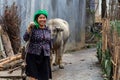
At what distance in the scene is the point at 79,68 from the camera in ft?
38.2

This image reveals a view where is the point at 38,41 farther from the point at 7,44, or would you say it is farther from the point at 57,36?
the point at 7,44

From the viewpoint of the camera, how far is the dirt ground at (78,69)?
10.2 meters

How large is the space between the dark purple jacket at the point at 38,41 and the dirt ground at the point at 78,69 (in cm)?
254

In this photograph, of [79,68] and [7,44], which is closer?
[7,44]

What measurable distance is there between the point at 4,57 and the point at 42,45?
3897mm

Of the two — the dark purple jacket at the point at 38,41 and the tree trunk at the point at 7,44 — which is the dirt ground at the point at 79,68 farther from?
the dark purple jacket at the point at 38,41

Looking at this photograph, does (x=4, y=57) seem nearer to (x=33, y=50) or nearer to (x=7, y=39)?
(x=7, y=39)

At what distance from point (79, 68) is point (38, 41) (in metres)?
4.28

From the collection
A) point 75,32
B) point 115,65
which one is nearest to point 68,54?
point 75,32

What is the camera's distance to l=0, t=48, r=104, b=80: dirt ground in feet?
33.4

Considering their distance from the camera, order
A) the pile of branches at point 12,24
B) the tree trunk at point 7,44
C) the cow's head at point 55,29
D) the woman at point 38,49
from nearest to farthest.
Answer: the woman at point 38,49, the cow's head at point 55,29, the tree trunk at point 7,44, the pile of branches at point 12,24

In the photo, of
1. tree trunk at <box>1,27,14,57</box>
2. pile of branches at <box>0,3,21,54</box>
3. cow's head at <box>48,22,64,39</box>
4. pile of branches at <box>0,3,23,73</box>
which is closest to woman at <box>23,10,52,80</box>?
cow's head at <box>48,22,64,39</box>

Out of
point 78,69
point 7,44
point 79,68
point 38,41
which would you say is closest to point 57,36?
point 78,69

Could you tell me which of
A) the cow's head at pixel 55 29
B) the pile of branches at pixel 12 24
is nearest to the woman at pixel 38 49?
the cow's head at pixel 55 29
